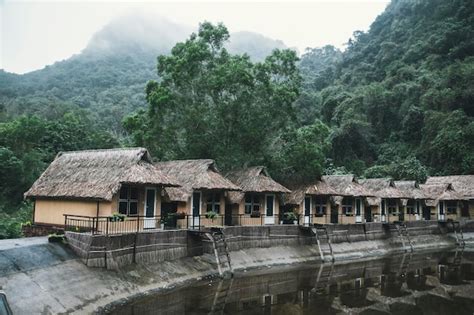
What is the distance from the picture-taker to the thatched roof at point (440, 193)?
50812mm

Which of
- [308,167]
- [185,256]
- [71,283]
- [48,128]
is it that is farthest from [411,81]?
[71,283]

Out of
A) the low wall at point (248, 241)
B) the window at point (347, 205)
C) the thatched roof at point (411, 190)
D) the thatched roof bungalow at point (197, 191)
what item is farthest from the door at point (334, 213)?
the thatched roof bungalow at point (197, 191)

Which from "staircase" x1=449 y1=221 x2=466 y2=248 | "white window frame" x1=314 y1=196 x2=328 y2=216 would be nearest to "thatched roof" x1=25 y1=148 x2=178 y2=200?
"white window frame" x1=314 y1=196 x2=328 y2=216

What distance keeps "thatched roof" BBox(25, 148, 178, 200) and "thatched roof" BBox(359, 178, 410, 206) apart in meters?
25.1

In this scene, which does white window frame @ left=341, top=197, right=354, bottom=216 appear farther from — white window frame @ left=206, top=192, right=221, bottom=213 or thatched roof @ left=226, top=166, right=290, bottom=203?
white window frame @ left=206, top=192, right=221, bottom=213

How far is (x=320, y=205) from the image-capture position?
3931 centimetres

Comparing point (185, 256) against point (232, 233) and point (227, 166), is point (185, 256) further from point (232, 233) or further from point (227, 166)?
point (227, 166)

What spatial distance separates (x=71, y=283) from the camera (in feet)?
59.0

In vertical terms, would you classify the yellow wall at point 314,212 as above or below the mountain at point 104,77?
below

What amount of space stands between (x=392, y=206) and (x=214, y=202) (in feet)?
79.9

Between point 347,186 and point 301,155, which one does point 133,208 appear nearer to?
point 301,155

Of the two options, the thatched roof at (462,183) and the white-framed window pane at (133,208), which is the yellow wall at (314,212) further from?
the thatched roof at (462,183)

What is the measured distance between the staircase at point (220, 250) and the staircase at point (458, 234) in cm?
3114

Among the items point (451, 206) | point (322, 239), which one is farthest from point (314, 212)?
point (451, 206)
